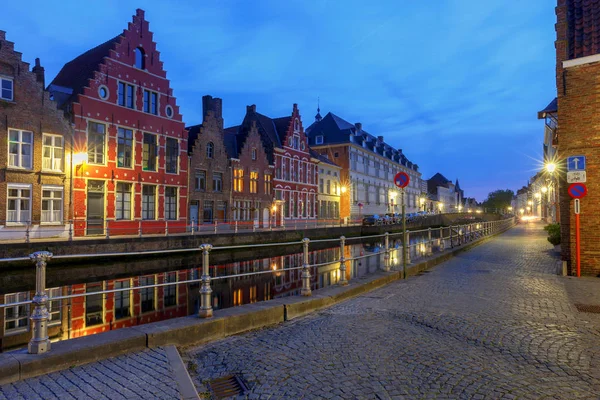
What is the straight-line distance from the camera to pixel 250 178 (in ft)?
130

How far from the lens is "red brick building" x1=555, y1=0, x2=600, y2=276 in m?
10.9

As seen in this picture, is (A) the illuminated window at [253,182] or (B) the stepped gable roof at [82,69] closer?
(B) the stepped gable roof at [82,69]

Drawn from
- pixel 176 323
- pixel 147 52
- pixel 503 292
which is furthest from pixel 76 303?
pixel 147 52

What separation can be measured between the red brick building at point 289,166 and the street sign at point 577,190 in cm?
3219

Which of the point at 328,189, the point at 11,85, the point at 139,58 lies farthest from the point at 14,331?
the point at 328,189

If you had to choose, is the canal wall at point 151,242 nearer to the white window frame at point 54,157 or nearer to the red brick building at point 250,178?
the white window frame at point 54,157

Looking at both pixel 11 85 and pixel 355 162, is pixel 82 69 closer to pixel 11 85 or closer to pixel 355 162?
pixel 11 85

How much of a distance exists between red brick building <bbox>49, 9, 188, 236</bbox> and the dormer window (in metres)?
3.26

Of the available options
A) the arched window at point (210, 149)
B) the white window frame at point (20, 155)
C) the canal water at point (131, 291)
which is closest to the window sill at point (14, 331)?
the canal water at point (131, 291)

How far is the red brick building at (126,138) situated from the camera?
83.5 ft

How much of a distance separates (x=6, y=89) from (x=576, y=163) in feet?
89.3

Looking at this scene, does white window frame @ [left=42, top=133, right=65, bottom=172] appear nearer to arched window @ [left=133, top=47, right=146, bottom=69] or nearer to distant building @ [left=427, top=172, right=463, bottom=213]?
arched window @ [left=133, top=47, right=146, bottom=69]

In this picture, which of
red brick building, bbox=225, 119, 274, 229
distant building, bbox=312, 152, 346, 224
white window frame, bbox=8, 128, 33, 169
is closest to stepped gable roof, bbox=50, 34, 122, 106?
white window frame, bbox=8, 128, 33, 169

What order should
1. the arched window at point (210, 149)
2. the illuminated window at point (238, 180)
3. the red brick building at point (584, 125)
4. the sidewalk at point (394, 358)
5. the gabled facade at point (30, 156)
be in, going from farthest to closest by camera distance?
the illuminated window at point (238, 180)
the arched window at point (210, 149)
the gabled facade at point (30, 156)
the red brick building at point (584, 125)
the sidewalk at point (394, 358)
